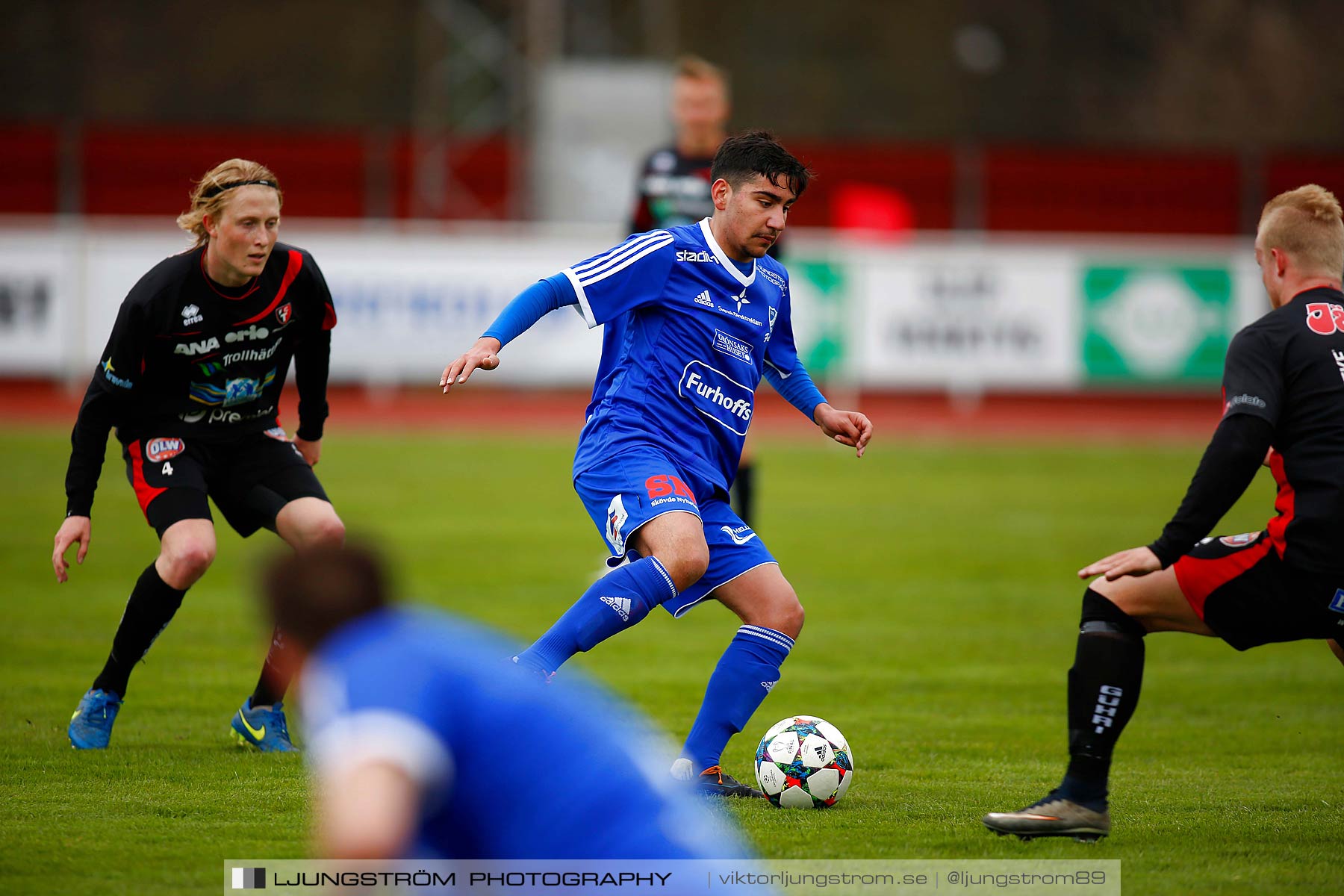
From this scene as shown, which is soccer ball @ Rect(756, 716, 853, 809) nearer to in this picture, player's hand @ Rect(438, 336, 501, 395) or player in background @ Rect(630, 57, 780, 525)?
player's hand @ Rect(438, 336, 501, 395)

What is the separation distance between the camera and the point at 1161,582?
14.7 ft

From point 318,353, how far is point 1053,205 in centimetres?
2515

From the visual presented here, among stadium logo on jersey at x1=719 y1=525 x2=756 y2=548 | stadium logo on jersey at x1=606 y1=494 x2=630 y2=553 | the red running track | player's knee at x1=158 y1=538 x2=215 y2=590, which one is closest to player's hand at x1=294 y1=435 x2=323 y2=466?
player's knee at x1=158 y1=538 x2=215 y2=590

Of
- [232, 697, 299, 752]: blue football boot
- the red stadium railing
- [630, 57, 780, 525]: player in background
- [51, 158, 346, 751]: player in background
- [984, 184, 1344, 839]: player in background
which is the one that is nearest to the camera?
[984, 184, 1344, 839]: player in background

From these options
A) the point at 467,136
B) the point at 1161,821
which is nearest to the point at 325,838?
the point at 1161,821

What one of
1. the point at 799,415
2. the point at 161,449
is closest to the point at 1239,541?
the point at 161,449

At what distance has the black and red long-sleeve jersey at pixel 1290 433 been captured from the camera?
416cm

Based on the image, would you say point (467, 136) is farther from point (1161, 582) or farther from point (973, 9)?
point (1161, 582)

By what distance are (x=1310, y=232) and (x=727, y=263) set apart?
194 cm

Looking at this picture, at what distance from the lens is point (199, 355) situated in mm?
5609

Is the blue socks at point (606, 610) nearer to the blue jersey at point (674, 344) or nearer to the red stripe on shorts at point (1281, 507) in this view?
the blue jersey at point (674, 344)

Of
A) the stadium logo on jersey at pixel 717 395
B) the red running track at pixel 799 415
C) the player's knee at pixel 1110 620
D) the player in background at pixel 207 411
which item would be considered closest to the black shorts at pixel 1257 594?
the player's knee at pixel 1110 620

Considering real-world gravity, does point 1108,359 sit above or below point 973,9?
below

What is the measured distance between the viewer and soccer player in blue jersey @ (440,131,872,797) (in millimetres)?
4930
